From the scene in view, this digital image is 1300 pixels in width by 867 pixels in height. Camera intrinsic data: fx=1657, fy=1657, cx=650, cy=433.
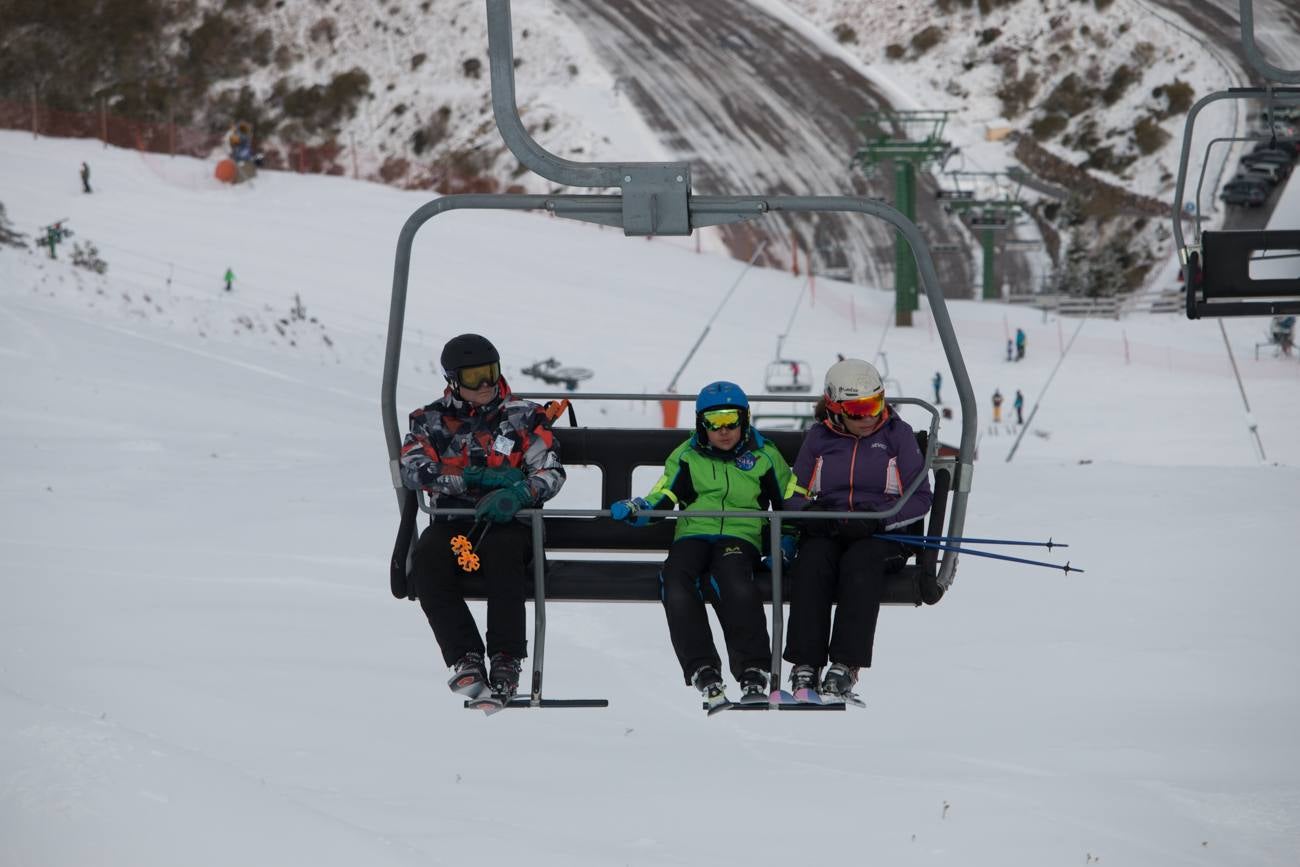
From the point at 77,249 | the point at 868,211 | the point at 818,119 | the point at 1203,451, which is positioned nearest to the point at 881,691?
the point at 868,211

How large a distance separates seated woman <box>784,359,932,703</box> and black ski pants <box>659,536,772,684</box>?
15cm

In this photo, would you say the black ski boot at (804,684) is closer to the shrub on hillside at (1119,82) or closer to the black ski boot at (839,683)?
the black ski boot at (839,683)

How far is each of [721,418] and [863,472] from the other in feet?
1.73

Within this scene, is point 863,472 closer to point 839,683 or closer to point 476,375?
point 839,683

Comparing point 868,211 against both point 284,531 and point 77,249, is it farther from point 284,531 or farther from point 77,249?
point 77,249

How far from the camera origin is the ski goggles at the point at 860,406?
5.50 metres

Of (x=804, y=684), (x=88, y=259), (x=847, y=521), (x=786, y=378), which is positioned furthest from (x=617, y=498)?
(x=88, y=259)

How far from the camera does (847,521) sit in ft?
18.3

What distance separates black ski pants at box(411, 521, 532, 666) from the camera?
5387mm

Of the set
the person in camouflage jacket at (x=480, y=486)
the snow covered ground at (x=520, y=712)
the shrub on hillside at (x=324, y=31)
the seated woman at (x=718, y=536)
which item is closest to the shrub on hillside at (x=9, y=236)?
the snow covered ground at (x=520, y=712)

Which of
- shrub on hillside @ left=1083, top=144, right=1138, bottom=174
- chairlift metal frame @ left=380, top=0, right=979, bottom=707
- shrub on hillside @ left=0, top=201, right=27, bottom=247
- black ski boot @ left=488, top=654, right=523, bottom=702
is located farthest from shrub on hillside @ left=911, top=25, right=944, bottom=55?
black ski boot @ left=488, top=654, right=523, bottom=702

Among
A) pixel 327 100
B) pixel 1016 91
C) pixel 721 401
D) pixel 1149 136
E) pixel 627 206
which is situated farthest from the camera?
pixel 327 100

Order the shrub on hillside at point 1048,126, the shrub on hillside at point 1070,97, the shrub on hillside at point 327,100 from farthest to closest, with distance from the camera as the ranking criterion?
the shrub on hillside at point 327,100 < the shrub on hillside at point 1070,97 < the shrub on hillside at point 1048,126

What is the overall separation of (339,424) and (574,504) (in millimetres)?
6613
